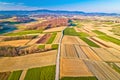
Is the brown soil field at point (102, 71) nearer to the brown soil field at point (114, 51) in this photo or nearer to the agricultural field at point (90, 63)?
the agricultural field at point (90, 63)

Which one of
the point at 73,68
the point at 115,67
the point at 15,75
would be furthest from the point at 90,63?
the point at 15,75

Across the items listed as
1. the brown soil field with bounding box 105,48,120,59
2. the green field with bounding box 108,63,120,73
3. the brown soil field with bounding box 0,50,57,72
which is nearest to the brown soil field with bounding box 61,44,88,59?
the brown soil field with bounding box 0,50,57,72

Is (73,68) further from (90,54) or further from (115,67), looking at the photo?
(90,54)

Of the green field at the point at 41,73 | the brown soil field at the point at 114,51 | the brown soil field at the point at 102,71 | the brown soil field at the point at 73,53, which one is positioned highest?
the green field at the point at 41,73

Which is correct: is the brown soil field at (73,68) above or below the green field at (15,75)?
above

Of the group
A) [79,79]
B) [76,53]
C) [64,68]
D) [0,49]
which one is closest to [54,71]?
[64,68]

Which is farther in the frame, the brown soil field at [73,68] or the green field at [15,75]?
the brown soil field at [73,68]

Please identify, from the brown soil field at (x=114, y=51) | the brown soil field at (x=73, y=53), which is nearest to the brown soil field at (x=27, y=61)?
the brown soil field at (x=73, y=53)

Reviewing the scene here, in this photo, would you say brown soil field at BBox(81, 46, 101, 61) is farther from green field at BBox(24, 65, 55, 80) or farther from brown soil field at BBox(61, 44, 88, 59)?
green field at BBox(24, 65, 55, 80)
